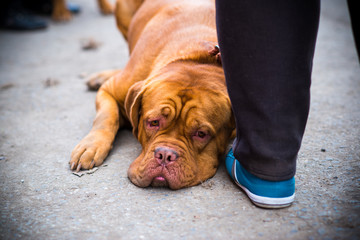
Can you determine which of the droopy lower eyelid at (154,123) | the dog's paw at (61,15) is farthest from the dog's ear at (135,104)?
the dog's paw at (61,15)

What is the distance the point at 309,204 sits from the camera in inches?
73.8

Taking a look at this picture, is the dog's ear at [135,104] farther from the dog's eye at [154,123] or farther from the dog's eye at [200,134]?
the dog's eye at [200,134]

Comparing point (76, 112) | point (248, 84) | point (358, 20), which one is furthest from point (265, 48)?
point (76, 112)

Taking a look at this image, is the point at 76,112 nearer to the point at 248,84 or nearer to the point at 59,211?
the point at 59,211

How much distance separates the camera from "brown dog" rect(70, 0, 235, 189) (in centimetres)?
204

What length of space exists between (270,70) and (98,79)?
2.72 meters

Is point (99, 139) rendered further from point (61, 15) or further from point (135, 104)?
point (61, 15)

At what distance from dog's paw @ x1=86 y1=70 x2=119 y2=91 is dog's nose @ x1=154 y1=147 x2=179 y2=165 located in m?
2.03

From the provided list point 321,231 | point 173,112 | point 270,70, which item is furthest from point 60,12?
point 321,231

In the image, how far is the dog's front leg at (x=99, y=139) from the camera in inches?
92.1

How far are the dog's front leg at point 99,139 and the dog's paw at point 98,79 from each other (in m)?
0.83

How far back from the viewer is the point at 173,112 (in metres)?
2.08

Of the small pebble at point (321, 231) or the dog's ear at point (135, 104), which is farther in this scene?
the dog's ear at point (135, 104)

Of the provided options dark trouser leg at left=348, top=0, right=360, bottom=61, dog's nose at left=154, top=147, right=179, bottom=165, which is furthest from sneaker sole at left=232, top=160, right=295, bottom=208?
dark trouser leg at left=348, top=0, right=360, bottom=61
